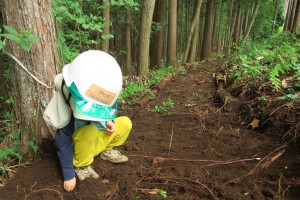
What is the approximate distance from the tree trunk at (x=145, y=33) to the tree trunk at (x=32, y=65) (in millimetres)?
5124

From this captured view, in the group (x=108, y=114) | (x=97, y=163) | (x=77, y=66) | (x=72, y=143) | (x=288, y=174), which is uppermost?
(x=77, y=66)

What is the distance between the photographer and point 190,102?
4383 millimetres

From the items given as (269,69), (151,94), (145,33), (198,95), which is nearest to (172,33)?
(145,33)

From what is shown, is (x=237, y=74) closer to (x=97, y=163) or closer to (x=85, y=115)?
(x=97, y=163)

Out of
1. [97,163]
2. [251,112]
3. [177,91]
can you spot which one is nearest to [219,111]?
[251,112]

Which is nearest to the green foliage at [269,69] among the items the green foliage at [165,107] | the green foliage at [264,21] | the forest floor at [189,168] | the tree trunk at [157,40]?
the forest floor at [189,168]

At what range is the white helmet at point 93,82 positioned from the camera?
1802 millimetres

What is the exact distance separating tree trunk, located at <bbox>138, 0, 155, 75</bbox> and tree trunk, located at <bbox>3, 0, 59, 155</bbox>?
5.12 metres

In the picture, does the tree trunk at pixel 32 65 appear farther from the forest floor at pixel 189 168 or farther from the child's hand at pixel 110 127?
the child's hand at pixel 110 127

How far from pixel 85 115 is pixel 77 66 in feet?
1.28

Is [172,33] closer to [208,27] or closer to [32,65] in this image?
[208,27]

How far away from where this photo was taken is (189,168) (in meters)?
2.39

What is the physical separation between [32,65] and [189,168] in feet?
6.03

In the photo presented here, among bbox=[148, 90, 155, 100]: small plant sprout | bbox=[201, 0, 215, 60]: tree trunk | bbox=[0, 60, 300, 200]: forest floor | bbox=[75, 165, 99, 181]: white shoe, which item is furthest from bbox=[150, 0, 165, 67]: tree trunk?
bbox=[75, 165, 99, 181]: white shoe
